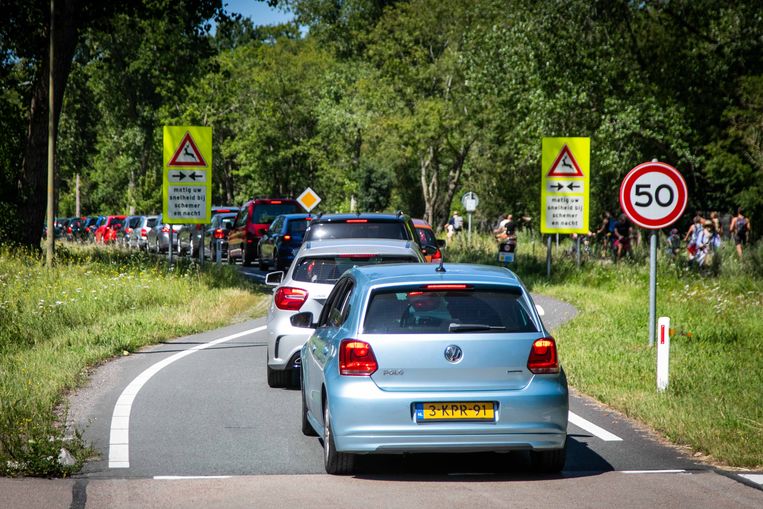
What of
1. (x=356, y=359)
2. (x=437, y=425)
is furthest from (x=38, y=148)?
Answer: (x=437, y=425)

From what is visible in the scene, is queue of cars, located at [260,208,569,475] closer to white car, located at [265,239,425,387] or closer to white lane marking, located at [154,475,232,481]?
white lane marking, located at [154,475,232,481]

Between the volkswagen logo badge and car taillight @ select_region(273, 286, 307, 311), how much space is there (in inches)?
185

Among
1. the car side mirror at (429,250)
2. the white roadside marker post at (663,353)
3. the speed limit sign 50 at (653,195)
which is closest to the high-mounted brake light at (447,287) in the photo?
the white roadside marker post at (663,353)

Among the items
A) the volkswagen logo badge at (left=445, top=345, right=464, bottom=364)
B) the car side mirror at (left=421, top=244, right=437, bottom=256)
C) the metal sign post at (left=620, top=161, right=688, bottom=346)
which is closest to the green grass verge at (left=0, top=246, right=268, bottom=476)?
the volkswagen logo badge at (left=445, top=345, right=464, bottom=364)

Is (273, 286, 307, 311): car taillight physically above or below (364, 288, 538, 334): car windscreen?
below

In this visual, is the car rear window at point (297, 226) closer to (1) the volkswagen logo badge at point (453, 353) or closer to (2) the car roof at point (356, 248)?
(2) the car roof at point (356, 248)

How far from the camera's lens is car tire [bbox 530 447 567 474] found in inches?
331

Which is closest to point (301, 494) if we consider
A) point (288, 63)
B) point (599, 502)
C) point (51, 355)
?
point (599, 502)

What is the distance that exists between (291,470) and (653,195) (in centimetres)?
737

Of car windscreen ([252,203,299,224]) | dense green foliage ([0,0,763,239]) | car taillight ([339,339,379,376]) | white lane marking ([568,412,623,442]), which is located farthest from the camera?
car windscreen ([252,203,299,224])

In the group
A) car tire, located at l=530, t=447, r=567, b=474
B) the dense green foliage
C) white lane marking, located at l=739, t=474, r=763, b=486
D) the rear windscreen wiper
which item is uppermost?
the dense green foliage

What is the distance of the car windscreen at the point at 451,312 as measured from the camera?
8188mm

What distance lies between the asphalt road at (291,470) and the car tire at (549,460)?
95 mm

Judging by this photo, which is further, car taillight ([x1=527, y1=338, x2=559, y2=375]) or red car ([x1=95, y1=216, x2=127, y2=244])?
red car ([x1=95, y1=216, x2=127, y2=244])
